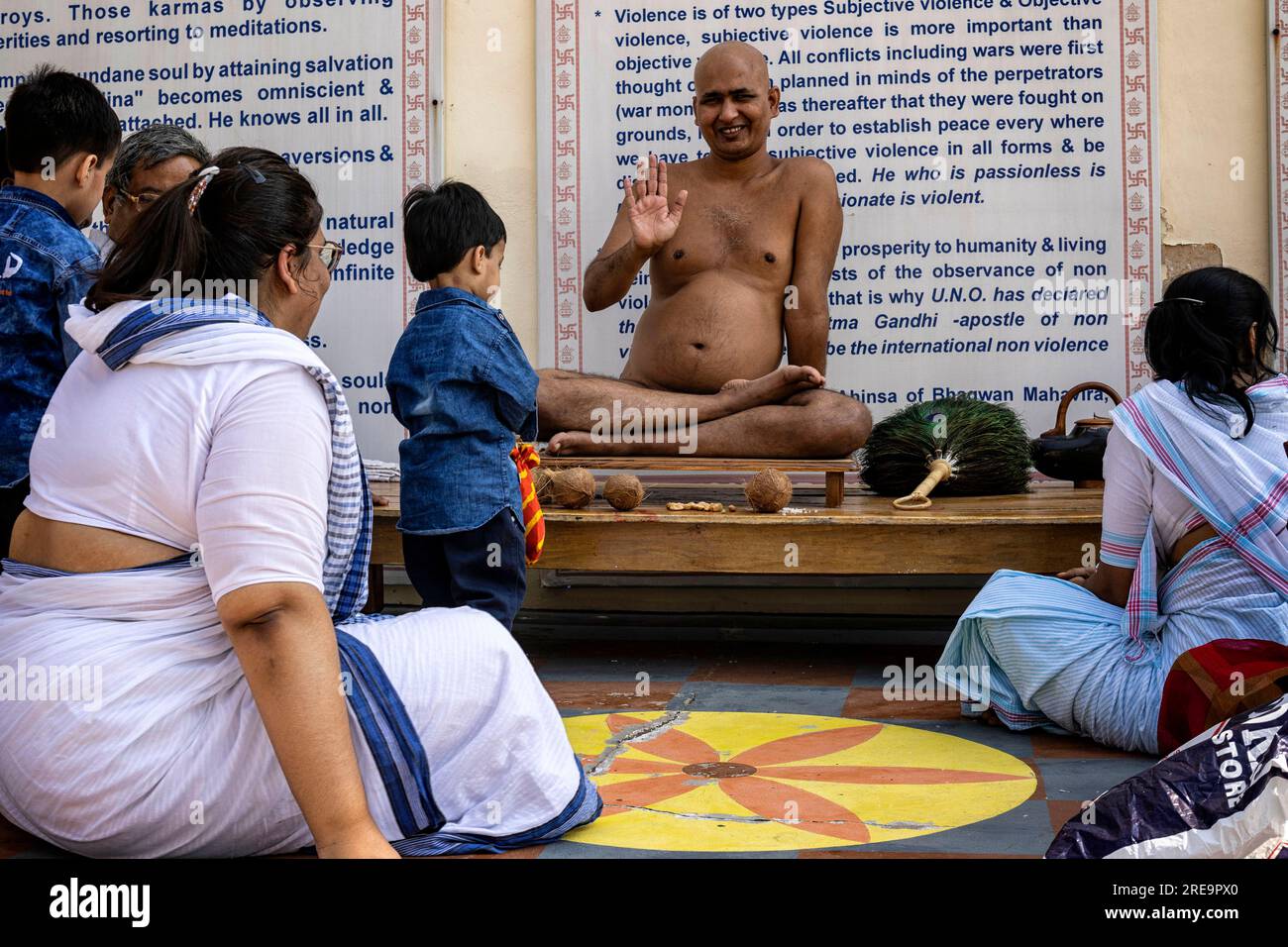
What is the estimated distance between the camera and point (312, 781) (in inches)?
75.0

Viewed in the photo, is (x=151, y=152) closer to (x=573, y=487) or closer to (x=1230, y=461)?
(x=573, y=487)

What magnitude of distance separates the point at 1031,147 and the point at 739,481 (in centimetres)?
189

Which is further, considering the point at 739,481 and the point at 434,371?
the point at 739,481

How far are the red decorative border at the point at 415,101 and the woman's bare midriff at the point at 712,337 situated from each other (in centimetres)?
127

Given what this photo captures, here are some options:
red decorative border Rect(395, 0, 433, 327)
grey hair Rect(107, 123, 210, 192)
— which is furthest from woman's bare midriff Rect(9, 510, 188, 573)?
red decorative border Rect(395, 0, 433, 327)

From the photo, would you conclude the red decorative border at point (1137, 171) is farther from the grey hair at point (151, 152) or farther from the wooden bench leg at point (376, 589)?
the grey hair at point (151, 152)

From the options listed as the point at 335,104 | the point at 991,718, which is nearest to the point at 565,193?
the point at 335,104

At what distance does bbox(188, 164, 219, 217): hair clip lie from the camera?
218 centimetres

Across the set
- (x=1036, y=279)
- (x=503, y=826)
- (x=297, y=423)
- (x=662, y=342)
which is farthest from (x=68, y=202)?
(x=1036, y=279)

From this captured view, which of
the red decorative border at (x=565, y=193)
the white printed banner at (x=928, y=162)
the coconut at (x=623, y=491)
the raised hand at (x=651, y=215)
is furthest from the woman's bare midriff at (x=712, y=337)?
the coconut at (x=623, y=491)

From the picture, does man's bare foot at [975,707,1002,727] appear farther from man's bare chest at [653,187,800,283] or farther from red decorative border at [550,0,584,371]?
red decorative border at [550,0,584,371]

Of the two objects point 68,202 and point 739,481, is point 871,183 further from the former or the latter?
point 68,202

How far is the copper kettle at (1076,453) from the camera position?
5082 millimetres

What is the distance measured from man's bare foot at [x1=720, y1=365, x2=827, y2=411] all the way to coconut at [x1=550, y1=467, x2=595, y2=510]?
809 mm
